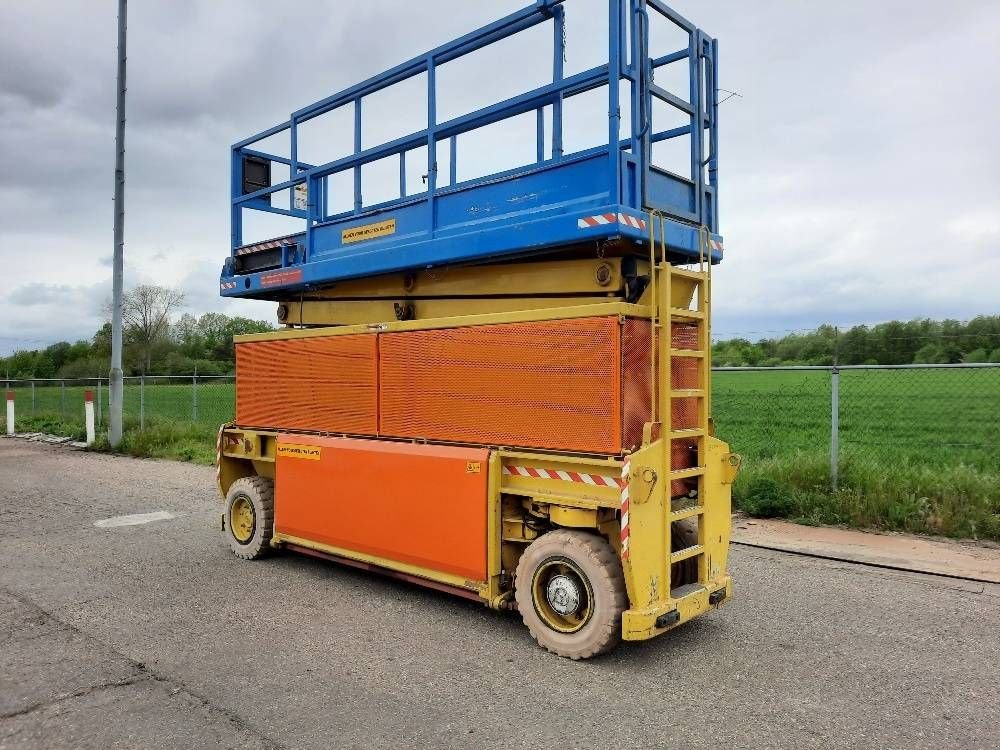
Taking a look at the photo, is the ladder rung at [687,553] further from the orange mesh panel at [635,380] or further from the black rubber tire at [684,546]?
the orange mesh panel at [635,380]

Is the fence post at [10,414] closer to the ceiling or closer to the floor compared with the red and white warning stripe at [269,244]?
closer to the floor

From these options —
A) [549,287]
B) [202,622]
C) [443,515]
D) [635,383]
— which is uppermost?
[549,287]

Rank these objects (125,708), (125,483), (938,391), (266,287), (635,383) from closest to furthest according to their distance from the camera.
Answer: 1. (125,708)
2. (635,383)
3. (266,287)
4. (125,483)
5. (938,391)

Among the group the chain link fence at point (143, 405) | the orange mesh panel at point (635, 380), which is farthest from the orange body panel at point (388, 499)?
the chain link fence at point (143, 405)

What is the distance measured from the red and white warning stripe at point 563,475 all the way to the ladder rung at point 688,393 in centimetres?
68

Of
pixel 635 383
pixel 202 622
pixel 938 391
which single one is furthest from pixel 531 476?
pixel 938 391

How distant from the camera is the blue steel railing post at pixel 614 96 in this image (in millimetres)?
4859

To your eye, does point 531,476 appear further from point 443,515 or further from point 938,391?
point 938,391

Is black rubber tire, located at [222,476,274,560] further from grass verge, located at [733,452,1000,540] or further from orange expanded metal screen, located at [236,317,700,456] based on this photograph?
grass verge, located at [733,452,1000,540]

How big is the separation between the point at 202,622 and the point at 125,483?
24.9 ft

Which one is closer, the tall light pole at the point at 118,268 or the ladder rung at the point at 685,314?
the ladder rung at the point at 685,314

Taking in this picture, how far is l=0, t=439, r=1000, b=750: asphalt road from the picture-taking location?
11.8 ft

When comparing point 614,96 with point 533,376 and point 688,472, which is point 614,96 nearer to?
point 533,376

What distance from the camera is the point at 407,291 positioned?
634 cm
